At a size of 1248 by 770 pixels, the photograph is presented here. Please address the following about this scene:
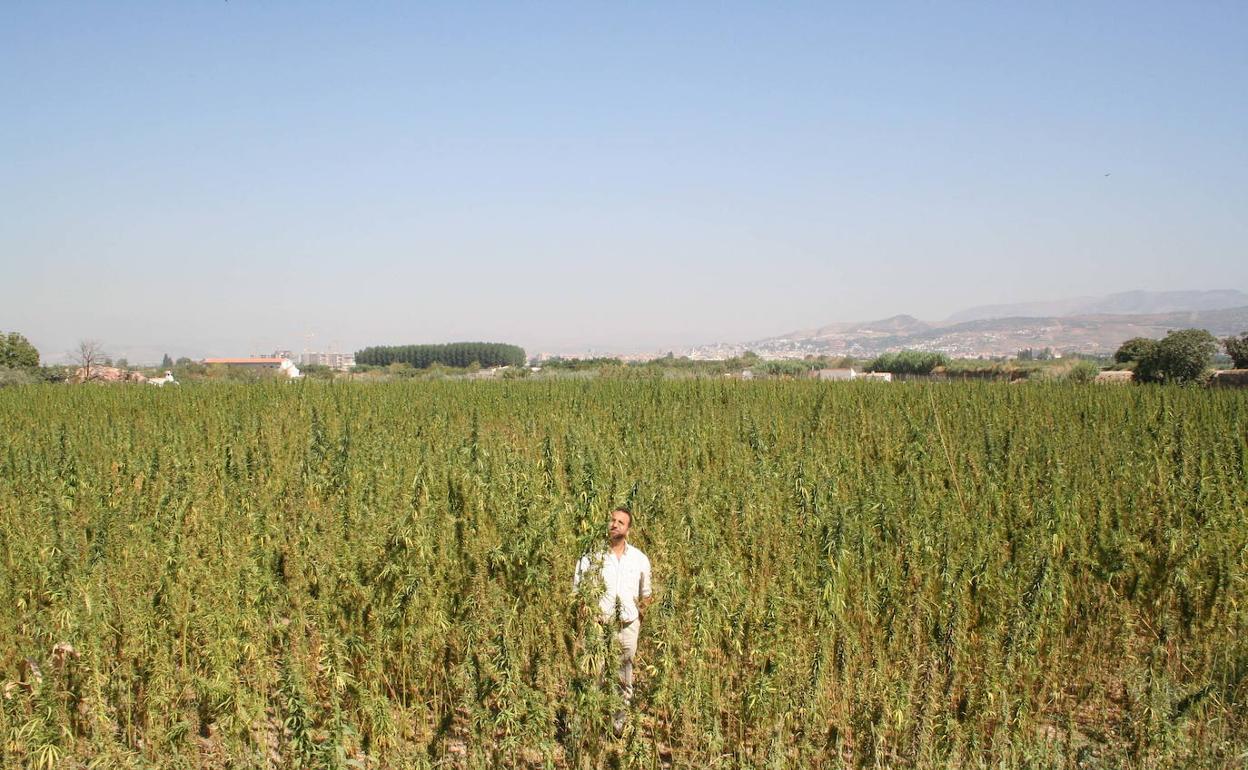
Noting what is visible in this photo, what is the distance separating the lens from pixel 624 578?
17.1 ft

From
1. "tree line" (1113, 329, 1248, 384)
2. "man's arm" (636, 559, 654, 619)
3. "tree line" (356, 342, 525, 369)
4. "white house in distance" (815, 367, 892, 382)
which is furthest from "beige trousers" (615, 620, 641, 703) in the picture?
"tree line" (356, 342, 525, 369)

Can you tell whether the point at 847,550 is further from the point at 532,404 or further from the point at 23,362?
the point at 23,362

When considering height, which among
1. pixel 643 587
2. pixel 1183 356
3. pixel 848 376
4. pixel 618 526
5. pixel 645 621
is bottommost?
pixel 645 621

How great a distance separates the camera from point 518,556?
6.09m

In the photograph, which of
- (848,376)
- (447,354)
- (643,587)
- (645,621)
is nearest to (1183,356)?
(848,376)

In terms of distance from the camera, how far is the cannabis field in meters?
4.36

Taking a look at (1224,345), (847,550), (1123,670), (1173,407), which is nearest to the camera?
(1123,670)

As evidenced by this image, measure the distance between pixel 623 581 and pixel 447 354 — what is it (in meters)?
112

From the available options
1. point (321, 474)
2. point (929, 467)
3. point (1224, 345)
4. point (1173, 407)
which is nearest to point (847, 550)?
point (929, 467)

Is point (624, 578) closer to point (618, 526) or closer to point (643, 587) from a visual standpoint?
point (643, 587)

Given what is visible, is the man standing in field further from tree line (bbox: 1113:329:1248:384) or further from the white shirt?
tree line (bbox: 1113:329:1248:384)

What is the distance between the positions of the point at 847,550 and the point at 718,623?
1.86 meters

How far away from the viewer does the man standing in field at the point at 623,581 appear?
5.01 m

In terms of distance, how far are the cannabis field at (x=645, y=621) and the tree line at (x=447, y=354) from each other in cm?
9960
